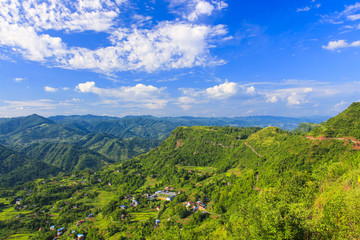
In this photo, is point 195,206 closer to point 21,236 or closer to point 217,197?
point 217,197

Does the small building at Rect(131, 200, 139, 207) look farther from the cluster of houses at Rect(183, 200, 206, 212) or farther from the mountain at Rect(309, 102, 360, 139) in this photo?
the mountain at Rect(309, 102, 360, 139)

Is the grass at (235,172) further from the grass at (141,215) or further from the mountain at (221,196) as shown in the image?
the grass at (141,215)

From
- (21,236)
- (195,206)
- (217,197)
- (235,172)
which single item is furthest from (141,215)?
(235,172)

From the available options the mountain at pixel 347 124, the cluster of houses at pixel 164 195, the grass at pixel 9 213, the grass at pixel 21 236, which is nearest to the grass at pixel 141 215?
the cluster of houses at pixel 164 195

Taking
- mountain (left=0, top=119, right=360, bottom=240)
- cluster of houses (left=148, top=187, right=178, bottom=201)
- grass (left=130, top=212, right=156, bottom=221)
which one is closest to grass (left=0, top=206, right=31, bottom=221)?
mountain (left=0, top=119, right=360, bottom=240)

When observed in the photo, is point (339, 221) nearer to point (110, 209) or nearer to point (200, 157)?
point (110, 209)
